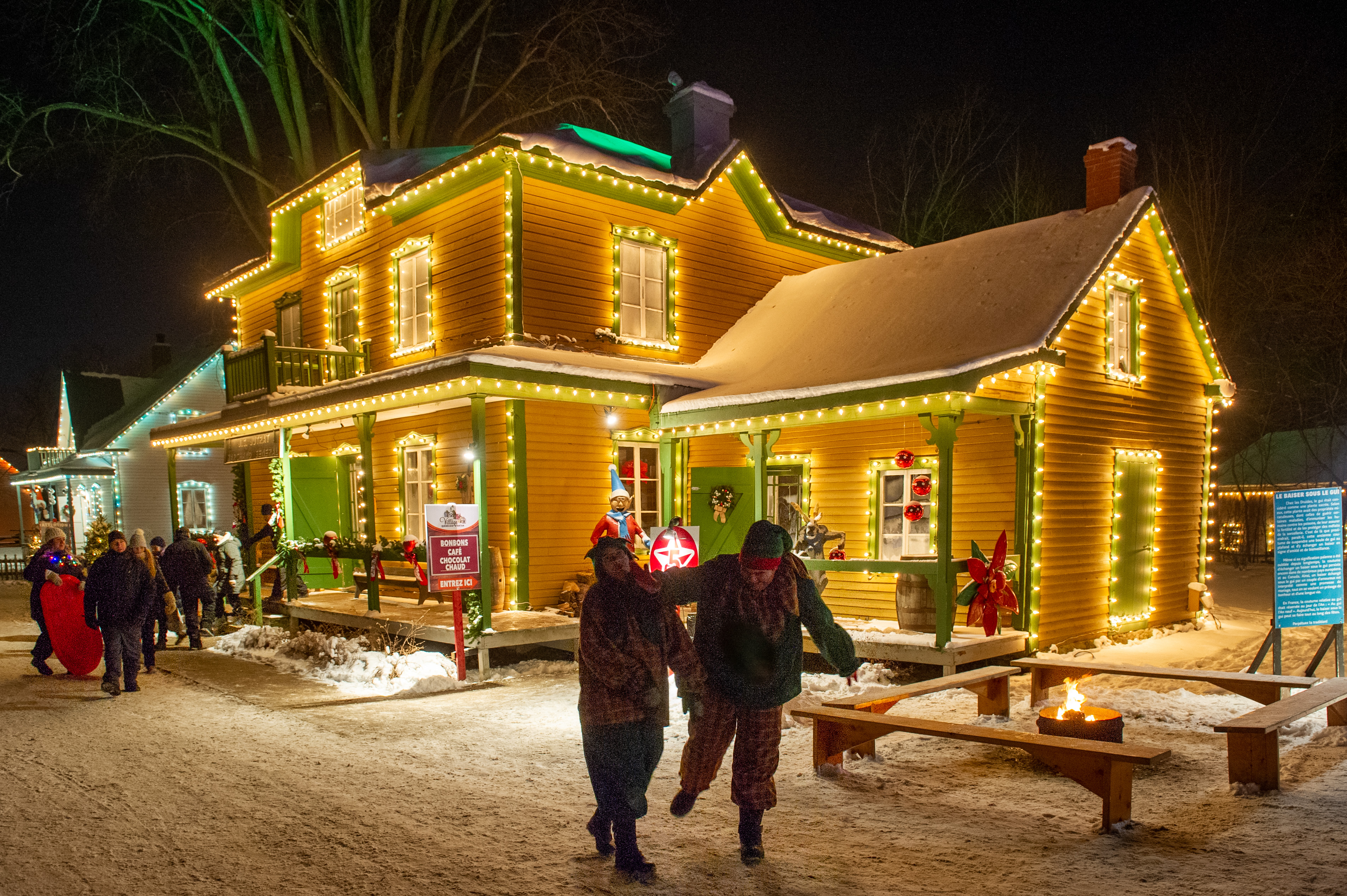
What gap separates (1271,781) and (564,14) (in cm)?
2209

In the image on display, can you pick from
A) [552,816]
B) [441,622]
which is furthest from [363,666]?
[552,816]

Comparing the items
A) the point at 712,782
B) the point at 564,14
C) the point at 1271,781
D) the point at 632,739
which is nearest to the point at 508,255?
the point at 712,782

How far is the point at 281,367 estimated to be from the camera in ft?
49.5

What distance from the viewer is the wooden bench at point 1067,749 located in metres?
5.11

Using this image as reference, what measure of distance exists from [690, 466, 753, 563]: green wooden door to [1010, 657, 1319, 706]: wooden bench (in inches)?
200

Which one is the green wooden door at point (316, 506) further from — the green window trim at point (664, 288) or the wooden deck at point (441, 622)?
the green window trim at point (664, 288)

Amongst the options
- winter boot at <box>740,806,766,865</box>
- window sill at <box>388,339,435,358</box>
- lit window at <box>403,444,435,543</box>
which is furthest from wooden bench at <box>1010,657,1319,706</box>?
window sill at <box>388,339,435,358</box>

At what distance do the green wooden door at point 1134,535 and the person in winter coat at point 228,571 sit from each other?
507 inches

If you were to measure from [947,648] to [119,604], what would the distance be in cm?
865

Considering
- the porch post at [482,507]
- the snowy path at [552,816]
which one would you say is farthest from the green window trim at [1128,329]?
the porch post at [482,507]

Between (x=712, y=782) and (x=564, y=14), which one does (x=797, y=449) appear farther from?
(x=564, y=14)

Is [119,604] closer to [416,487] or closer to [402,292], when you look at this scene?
[416,487]

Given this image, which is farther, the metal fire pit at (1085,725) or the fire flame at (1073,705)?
the fire flame at (1073,705)

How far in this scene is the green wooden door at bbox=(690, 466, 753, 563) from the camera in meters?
12.8
